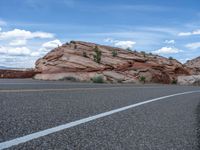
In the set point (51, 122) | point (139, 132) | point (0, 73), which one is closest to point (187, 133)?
point (139, 132)

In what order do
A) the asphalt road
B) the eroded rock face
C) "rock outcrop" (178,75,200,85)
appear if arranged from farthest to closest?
1. "rock outcrop" (178,75,200,85)
2. the eroded rock face
3. the asphalt road

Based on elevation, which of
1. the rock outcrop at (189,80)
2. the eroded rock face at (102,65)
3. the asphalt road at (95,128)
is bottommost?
the asphalt road at (95,128)

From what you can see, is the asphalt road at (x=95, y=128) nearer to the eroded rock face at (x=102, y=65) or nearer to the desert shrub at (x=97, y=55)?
the eroded rock face at (x=102, y=65)

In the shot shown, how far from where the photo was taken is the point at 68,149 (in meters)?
4.18

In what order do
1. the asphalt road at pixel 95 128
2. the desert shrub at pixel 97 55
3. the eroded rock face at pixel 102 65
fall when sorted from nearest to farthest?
the asphalt road at pixel 95 128 → the eroded rock face at pixel 102 65 → the desert shrub at pixel 97 55

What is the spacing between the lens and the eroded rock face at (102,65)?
33.5 m

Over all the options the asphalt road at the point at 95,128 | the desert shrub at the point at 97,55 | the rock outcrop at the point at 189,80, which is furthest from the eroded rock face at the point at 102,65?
the asphalt road at the point at 95,128

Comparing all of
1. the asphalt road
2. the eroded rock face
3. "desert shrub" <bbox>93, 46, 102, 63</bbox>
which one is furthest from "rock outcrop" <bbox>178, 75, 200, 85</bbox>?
the asphalt road

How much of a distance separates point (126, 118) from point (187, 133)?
1251mm

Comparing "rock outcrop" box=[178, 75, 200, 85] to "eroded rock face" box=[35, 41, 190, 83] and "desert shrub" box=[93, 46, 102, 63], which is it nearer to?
"eroded rock face" box=[35, 41, 190, 83]

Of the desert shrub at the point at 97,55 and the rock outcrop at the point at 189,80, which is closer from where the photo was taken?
the desert shrub at the point at 97,55

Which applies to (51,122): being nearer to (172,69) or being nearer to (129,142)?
(129,142)

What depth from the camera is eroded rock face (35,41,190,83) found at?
1318 inches

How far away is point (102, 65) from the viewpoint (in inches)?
1411
